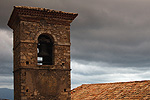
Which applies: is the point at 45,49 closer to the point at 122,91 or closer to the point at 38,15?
the point at 38,15

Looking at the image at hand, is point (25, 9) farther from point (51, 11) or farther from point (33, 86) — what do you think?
point (33, 86)

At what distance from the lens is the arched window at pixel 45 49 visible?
37.7 feet

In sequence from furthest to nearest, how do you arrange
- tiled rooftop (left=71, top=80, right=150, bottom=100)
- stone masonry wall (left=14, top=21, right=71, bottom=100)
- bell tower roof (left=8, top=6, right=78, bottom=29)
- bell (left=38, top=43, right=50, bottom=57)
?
bell (left=38, top=43, right=50, bottom=57) < bell tower roof (left=8, top=6, right=78, bottom=29) < stone masonry wall (left=14, top=21, right=71, bottom=100) < tiled rooftop (left=71, top=80, right=150, bottom=100)

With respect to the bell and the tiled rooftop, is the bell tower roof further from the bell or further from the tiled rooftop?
the tiled rooftop

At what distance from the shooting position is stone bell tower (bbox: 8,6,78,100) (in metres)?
10.9

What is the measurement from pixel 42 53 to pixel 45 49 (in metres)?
0.37

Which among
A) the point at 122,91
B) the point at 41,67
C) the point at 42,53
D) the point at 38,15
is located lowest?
the point at 122,91

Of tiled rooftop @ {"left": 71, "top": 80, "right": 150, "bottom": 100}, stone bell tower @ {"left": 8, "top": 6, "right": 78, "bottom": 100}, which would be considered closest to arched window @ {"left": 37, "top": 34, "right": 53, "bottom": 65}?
stone bell tower @ {"left": 8, "top": 6, "right": 78, "bottom": 100}

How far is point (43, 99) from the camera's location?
36.3ft

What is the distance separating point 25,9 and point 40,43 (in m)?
1.98

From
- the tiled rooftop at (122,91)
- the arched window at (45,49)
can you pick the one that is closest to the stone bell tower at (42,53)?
the arched window at (45,49)

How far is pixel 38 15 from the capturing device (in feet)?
37.5

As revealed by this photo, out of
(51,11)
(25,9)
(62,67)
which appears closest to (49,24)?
(51,11)

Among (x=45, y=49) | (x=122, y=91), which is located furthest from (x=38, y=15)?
(x=122, y=91)
